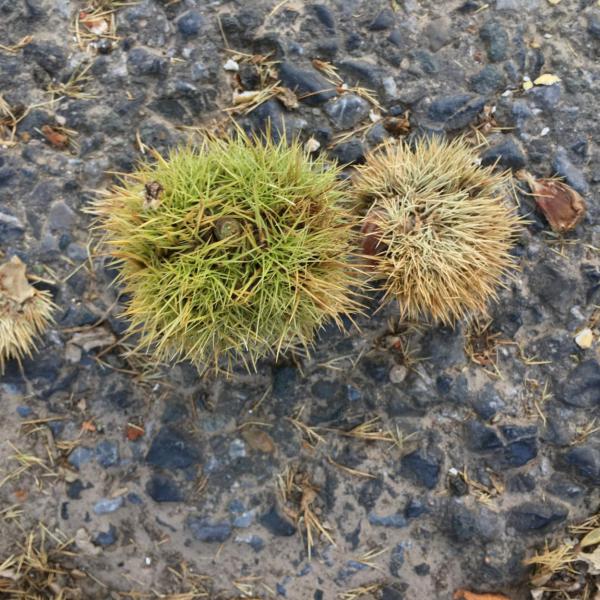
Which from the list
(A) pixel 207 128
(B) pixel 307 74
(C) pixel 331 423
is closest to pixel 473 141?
(B) pixel 307 74

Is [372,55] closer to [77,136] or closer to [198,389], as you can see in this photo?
[77,136]

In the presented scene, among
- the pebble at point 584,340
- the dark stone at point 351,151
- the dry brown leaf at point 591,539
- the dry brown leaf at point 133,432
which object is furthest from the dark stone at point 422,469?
the dark stone at point 351,151

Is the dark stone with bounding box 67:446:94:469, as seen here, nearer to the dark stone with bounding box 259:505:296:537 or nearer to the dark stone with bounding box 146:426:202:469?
the dark stone with bounding box 146:426:202:469

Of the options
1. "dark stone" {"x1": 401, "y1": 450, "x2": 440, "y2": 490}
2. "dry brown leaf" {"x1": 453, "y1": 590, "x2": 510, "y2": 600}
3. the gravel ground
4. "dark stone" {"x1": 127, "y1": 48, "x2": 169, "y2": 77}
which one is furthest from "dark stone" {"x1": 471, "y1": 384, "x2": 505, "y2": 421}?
"dark stone" {"x1": 127, "y1": 48, "x2": 169, "y2": 77}

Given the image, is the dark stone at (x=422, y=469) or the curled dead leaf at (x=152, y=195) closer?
the curled dead leaf at (x=152, y=195)

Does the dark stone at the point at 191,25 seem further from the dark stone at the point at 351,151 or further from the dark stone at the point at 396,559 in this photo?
the dark stone at the point at 396,559

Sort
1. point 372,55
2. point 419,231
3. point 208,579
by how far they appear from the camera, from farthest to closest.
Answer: point 372,55
point 208,579
point 419,231

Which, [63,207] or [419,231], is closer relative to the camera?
[419,231]
